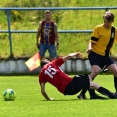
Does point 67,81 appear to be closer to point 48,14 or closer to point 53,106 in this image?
point 53,106

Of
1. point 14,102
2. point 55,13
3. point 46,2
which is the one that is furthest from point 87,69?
point 14,102

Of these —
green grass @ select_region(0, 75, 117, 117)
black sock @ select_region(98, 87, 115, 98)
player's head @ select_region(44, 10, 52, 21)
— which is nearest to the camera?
green grass @ select_region(0, 75, 117, 117)

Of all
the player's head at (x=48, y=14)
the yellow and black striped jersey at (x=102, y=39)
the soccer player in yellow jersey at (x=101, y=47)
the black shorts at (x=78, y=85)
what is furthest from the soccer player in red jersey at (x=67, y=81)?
the player's head at (x=48, y=14)

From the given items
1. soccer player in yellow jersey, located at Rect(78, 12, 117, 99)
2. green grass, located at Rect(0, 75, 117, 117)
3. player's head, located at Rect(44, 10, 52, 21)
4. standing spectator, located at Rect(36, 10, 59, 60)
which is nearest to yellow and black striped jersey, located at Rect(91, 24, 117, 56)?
soccer player in yellow jersey, located at Rect(78, 12, 117, 99)

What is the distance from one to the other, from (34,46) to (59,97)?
7982mm

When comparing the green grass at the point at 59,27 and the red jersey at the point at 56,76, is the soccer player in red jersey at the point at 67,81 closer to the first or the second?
the red jersey at the point at 56,76

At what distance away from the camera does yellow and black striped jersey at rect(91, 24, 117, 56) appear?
471 inches

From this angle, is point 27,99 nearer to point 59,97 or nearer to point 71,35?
point 59,97

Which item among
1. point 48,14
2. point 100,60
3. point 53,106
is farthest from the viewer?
point 48,14

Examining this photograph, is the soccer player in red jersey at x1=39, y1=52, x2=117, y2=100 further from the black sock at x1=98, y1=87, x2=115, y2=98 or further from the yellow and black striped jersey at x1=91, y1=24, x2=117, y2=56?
the yellow and black striped jersey at x1=91, y1=24, x2=117, y2=56

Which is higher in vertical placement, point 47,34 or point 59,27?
point 47,34

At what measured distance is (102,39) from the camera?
12047 mm

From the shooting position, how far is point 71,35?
790 inches

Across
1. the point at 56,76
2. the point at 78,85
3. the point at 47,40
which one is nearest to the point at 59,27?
the point at 47,40
